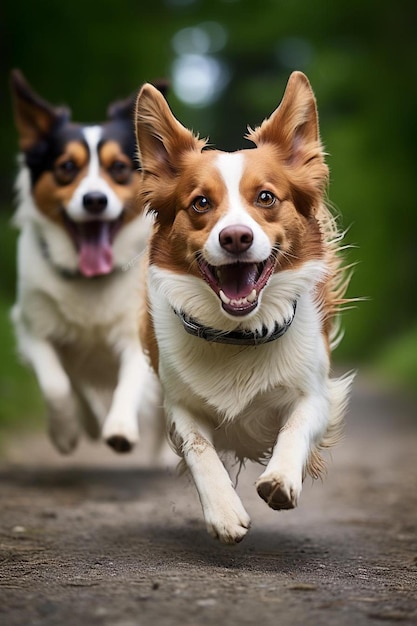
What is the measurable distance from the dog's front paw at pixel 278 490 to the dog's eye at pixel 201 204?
1007 mm

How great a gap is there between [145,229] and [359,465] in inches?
97.8

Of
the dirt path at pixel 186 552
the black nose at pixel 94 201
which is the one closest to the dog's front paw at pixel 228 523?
the dirt path at pixel 186 552

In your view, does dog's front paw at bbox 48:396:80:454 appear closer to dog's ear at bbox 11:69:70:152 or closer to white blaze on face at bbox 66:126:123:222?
white blaze on face at bbox 66:126:123:222

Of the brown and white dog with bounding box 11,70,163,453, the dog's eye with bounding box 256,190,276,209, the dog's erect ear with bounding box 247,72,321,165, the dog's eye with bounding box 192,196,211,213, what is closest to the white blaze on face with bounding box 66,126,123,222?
the brown and white dog with bounding box 11,70,163,453

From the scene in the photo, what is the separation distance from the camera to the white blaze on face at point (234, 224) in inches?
137

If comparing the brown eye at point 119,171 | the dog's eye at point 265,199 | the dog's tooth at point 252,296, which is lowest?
the brown eye at point 119,171

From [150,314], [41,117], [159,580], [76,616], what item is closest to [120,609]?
[76,616]

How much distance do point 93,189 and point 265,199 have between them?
2.14 meters

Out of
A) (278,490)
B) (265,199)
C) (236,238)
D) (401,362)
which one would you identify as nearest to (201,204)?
(265,199)

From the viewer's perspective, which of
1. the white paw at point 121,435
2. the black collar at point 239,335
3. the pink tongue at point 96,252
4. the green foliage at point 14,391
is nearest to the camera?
the black collar at point 239,335

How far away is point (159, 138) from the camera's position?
13.3 feet

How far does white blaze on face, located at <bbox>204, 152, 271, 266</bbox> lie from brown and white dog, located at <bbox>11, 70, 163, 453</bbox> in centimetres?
208

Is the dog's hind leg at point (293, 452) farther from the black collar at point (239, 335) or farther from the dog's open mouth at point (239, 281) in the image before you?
the dog's open mouth at point (239, 281)

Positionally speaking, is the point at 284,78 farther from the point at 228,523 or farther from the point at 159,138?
the point at 228,523
